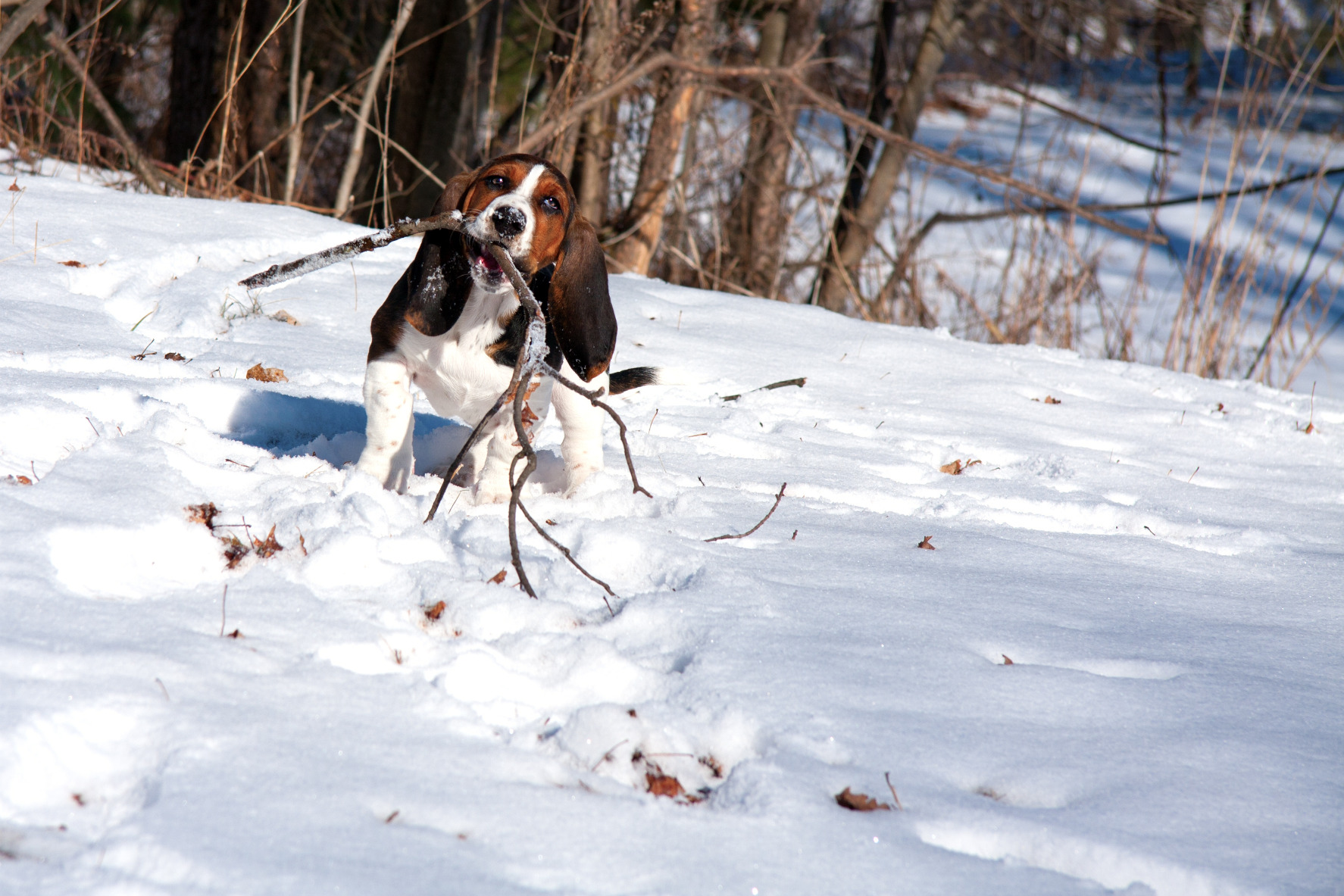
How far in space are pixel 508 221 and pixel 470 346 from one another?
1.12 feet

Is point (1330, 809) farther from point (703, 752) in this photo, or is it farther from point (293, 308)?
point (293, 308)

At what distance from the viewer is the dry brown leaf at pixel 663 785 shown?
4.44 ft

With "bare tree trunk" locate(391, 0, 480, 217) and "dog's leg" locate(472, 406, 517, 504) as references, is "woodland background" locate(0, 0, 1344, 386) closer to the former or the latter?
"bare tree trunk" locate(391, 0, 480, 217)

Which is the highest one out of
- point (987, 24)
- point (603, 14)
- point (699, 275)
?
point (987, 24)

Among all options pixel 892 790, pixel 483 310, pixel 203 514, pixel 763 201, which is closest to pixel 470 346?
pixel 483 310

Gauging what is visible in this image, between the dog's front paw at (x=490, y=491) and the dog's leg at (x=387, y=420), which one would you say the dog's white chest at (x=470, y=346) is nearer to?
the dog's leg at (x=387, y=420)

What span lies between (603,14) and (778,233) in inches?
78.0

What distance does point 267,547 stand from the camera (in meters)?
1.81

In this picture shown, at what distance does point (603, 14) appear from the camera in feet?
18.6

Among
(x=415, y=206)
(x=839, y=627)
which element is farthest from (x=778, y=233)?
(x=839, y=627)

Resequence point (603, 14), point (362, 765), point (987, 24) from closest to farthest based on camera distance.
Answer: point (362, 765) → point (603, 14) → point (987, 24)

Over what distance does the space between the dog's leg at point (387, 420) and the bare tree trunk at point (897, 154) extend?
527 cm

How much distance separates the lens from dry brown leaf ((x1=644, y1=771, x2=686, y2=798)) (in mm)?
1353

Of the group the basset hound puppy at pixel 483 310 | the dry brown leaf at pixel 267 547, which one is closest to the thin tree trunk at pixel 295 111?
the basset hound puppy at pixel 483 310
